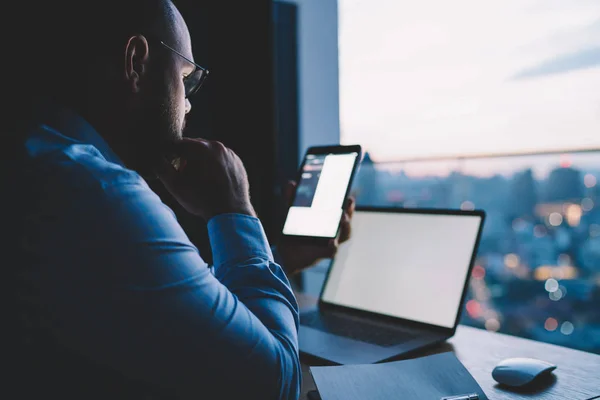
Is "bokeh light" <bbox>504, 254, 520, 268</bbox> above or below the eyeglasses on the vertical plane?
below

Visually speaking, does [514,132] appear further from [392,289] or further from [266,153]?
[266,153]

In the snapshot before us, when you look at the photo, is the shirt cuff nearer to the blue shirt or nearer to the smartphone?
the blue shirt

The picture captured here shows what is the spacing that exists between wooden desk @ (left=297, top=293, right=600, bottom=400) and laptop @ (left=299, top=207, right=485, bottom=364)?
62 mm

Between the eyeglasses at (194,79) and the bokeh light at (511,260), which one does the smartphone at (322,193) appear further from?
the bokeh light at (511,260)

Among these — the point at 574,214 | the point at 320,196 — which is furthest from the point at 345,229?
the point at 574,214

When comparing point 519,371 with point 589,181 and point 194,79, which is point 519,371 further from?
point 589,181

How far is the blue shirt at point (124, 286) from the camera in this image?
0.53m

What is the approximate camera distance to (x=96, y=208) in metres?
0.54

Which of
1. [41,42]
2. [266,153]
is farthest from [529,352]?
[266,153]

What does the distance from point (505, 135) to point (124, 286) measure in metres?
1.39

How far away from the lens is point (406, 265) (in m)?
1.23

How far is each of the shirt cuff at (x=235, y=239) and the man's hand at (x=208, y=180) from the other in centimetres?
2

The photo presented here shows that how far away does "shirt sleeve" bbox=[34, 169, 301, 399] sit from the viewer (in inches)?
21.0

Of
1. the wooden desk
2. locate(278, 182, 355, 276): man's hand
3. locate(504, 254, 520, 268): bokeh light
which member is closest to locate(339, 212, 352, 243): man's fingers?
locate(278, 182, 355, 276): man's hand
